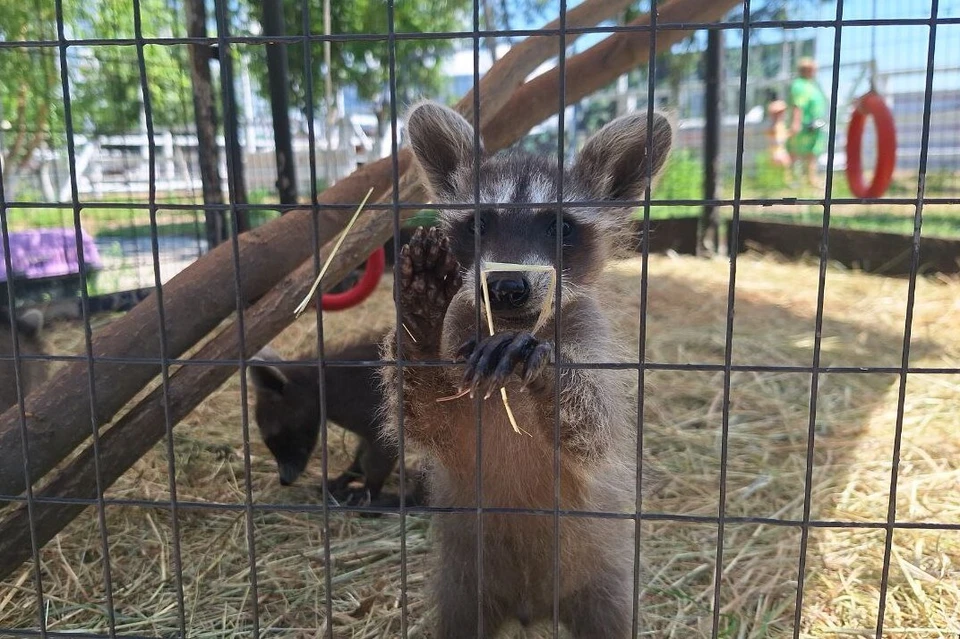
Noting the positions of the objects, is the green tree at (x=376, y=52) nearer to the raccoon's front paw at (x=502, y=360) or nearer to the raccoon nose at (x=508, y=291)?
the raccoon nose at (x=508, y=291)

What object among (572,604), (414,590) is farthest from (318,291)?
(414,590)

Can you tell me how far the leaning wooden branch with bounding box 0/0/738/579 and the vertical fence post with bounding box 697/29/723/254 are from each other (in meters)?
5.89

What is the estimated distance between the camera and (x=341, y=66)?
10898mm

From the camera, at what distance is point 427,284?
2.41 metres

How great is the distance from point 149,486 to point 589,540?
2644mm

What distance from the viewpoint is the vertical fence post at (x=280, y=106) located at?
5.79 meters

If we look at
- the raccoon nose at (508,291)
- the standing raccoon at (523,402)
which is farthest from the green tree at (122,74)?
the raccoon nose at (508,291)

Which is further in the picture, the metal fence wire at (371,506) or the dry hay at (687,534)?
the dry hay at (687,534)

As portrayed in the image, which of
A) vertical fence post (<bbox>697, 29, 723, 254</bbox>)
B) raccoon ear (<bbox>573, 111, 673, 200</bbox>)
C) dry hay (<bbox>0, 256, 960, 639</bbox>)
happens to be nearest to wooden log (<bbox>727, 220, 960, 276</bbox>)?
vertical fence post (<bbox>697, 29, 723, 254</bbox>)

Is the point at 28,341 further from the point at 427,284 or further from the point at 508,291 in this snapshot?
the point at 508,291

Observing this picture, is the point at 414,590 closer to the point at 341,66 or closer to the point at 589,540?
the point at 589,540

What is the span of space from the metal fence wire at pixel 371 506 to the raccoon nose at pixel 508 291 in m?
0.16

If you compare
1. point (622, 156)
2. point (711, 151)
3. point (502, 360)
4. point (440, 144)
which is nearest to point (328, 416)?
point (440, 144)

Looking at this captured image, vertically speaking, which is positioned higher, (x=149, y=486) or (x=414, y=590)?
(x=149, y=486)
